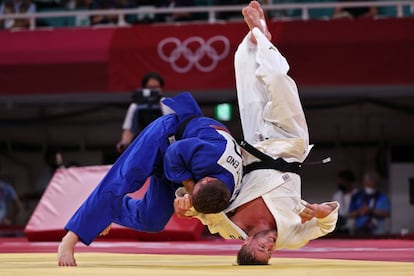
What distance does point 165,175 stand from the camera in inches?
174

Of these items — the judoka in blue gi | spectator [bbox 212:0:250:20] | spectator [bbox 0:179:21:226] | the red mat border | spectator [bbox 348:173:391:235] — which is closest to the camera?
the judoka in blue gi

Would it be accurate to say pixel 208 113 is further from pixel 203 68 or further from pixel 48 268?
pixel 48 268

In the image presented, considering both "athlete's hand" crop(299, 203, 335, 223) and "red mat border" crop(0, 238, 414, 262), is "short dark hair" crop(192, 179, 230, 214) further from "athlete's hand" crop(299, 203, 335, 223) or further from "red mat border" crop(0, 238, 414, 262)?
"red mat border" crop(0, 238, 414, 262)

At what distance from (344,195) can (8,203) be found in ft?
14.4

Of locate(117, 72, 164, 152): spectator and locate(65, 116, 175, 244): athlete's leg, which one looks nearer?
locate(65, 116, 175, 244): athlete's leg

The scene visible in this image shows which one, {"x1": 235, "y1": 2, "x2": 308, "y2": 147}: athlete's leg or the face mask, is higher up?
{"x1": 235, "y1": 2, "x2": 308, "y2": 147}: athlete's leg

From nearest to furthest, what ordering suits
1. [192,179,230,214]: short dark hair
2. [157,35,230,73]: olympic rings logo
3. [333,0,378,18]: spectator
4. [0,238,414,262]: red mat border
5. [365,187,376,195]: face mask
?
[192,179,230,214]: short dark hair → [0,238,414,262]: red mat border → [365,187,376,195]: face mask → [157,35,230,73]: olympic rings logo → [333,0,378,18]: spectator

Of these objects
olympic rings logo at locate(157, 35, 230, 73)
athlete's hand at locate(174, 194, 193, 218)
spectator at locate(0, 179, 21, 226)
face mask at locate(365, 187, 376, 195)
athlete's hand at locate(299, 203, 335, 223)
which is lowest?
spectator at locate(0, 179, 21, 226)

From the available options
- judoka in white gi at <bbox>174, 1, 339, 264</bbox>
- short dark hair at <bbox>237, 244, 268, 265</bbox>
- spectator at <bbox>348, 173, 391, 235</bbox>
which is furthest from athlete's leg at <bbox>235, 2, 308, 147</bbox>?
spectator at <bbox>348, 173, 391, 235</bbox>

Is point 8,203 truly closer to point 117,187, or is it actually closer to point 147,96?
point 147,96

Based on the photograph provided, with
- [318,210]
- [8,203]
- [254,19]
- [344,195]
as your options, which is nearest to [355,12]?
[344,195]

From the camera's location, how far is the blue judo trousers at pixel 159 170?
4.24 m

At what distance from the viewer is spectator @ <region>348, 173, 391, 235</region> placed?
10742 mm

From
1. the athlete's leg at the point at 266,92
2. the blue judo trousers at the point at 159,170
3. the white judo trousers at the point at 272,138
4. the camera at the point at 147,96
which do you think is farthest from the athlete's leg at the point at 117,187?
the camera at the point at 147,96
